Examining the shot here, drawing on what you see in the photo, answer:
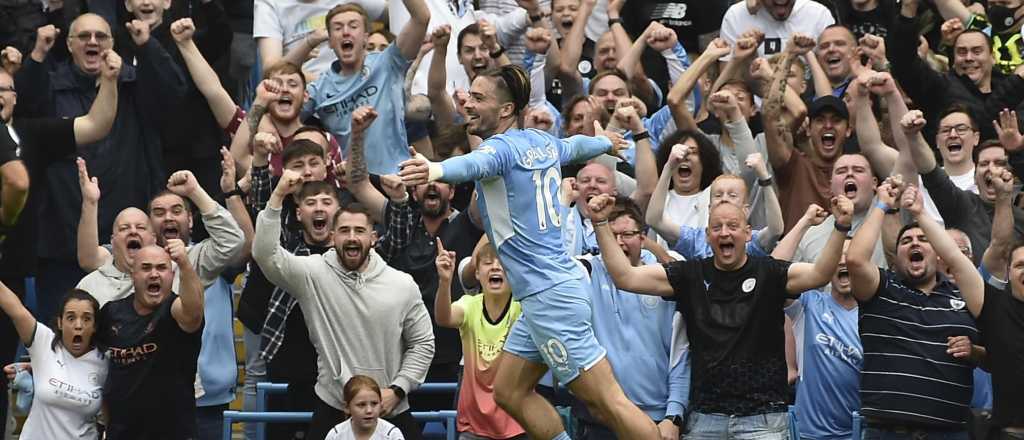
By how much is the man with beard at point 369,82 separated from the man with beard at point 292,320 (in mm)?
1786

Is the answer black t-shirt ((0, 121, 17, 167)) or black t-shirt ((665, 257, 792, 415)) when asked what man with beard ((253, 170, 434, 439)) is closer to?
black t-shirt ((665, 257, 792, 415))

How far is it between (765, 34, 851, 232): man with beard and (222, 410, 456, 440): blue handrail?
3411 mm

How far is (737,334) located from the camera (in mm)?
10688

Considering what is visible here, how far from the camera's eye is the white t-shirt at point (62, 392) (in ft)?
37.8

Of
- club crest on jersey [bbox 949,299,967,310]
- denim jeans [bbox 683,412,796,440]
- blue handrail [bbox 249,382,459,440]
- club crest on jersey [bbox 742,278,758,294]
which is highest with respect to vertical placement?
club crest on jersey [bbox 742,278,758,294]

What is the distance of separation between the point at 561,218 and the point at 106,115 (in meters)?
4.08

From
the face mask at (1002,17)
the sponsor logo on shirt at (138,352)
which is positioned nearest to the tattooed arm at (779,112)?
the face mask at (1002,17)

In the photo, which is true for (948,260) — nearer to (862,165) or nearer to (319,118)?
(862,165)

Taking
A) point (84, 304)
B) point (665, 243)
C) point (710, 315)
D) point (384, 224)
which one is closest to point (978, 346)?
point (710, 315)

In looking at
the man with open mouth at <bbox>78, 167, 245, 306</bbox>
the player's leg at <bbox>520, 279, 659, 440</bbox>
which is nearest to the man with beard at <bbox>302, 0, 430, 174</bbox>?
the man with open mouth at <bbox>78, 167, 245, 306</bbox>

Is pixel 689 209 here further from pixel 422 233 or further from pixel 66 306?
pixel 66 306

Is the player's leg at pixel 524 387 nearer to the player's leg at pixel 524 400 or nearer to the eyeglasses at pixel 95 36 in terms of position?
the player's leg at pixel 524 400

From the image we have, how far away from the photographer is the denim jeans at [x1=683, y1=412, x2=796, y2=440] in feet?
34.7

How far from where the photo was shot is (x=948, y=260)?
11.1 metres
